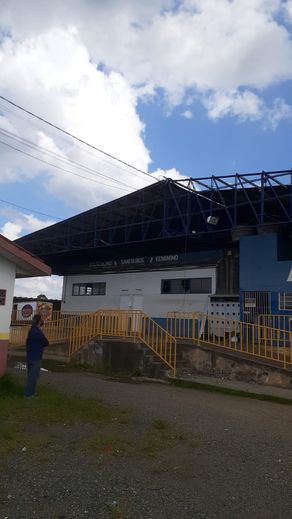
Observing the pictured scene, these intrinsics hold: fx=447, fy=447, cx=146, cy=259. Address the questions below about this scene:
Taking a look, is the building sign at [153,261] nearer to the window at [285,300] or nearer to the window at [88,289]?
the window at [88,289]

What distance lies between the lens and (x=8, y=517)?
3.83m

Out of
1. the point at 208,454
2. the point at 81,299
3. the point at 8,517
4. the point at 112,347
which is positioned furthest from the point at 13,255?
the point at 81,299

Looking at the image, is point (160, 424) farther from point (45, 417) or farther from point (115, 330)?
point (115, 330)

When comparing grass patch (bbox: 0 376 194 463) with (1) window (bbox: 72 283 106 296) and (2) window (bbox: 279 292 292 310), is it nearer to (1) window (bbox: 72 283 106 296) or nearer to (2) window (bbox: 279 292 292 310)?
(2) window (bbox: 279 292 292 310)

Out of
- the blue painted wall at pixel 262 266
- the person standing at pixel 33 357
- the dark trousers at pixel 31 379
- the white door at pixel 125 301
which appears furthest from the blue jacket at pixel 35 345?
the white door at pixel 125 301

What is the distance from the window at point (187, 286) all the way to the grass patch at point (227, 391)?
11.9 metres

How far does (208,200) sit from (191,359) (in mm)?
11901

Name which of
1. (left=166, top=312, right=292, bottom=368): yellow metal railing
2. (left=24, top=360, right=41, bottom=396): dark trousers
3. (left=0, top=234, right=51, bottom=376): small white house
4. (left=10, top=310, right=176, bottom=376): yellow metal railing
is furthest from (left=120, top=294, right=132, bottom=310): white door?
(left=24, top=360, right=41, bottom=396): dark trousers

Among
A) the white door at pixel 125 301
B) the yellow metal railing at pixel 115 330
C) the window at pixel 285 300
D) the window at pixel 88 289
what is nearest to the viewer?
the yellow metal railing at pixel 115 330

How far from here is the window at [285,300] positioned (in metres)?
18.7

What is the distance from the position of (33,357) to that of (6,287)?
214 centimetres

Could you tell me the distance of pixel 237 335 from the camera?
517 inches

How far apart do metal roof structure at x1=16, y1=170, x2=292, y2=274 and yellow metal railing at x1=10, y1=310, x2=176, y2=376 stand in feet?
28.2

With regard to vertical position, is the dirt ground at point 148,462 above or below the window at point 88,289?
below
